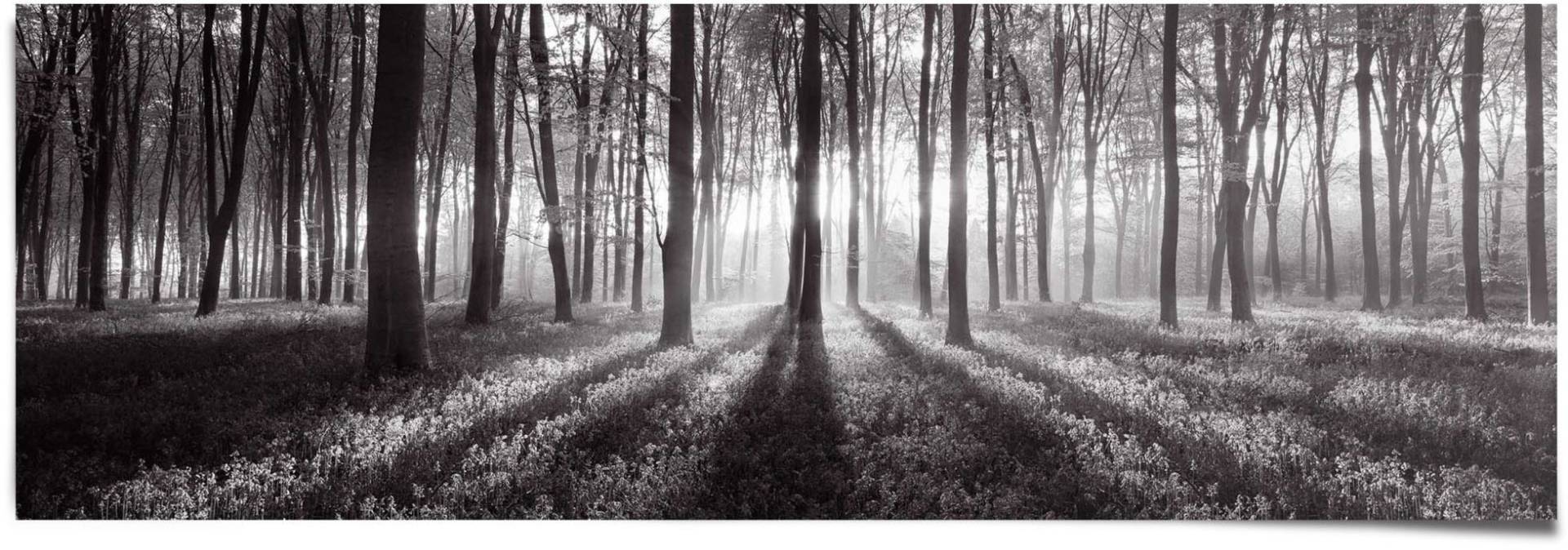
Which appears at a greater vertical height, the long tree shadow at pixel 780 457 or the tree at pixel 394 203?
the tree at pixel 394 203

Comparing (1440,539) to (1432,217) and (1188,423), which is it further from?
(1432,217)

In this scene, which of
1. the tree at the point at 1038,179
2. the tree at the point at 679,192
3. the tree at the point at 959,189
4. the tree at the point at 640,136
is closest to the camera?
the tree at the point at 679,192

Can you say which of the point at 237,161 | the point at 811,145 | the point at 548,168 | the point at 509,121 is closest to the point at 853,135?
the point at 811,145

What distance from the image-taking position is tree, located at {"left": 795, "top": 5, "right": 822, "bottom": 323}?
12336 millimetres

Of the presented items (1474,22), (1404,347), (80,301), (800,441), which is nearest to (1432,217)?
(1474,22)

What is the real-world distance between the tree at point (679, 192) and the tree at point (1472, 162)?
1470cm

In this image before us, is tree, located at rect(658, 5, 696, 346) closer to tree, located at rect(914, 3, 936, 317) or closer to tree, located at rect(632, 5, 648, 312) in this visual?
tree, located at rect(632, 5, 648, 312)

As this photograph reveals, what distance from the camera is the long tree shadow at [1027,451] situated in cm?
404

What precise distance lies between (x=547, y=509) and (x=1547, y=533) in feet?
21.0

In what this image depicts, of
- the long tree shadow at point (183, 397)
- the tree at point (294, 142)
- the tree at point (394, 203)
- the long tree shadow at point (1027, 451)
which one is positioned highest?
the tree at point (294, 142)

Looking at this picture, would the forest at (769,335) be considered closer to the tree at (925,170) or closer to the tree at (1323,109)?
the tree at (925,170)

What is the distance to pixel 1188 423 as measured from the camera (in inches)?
205

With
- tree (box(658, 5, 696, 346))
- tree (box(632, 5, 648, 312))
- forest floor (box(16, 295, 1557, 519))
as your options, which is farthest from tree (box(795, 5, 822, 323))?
forest floor (box(16, 295, 1557, 519))

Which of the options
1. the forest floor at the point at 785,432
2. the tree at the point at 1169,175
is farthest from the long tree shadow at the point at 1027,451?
the tree at the point at 1169,175
